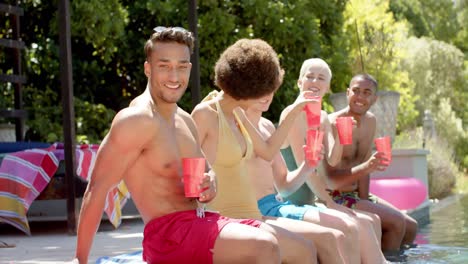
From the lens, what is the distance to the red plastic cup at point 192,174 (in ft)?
12.1

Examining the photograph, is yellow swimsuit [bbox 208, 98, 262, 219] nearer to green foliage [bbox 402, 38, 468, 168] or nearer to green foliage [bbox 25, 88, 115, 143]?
green foliage [bbox 25, 88, 115, 143]

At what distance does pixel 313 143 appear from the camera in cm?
522

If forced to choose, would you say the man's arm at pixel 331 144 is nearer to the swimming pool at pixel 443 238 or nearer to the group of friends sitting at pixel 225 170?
the group of friends sitting at pixel 225 170

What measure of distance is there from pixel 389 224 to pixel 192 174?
4.07 metres

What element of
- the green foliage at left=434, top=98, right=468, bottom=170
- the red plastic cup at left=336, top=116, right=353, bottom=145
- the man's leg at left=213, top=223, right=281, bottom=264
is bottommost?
the green foliage at left=434, top=98, right=468, bottom=170

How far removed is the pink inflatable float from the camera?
11188mm

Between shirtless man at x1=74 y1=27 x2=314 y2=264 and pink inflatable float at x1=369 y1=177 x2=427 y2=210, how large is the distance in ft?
23.8

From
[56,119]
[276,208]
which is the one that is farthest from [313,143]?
[56,119]

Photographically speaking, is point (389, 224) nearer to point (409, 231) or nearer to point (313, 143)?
point (409, 231)

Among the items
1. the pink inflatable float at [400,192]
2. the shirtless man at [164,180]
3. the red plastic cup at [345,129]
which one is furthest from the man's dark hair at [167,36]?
the pink inflatable float at [400,192]

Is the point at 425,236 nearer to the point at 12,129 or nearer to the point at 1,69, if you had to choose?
the point at 12,129

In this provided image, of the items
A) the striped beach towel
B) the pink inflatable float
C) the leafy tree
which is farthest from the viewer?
the leafy tree

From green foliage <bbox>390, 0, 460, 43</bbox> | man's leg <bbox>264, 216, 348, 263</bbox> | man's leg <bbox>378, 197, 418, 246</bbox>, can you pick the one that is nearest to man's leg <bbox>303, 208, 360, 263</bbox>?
man's leg <bbox>264, 216, 348, 263</bbox>

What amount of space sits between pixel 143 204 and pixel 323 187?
7.90ft
